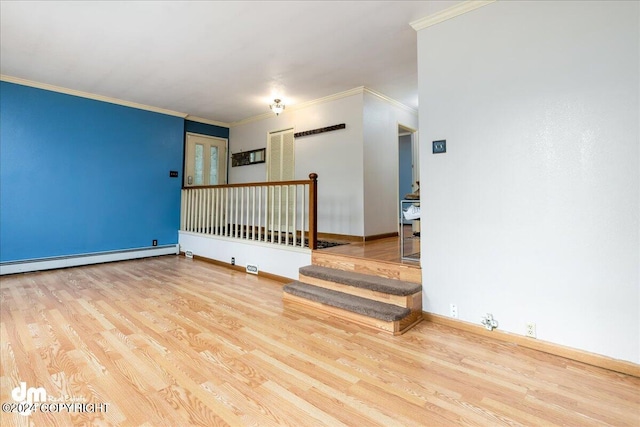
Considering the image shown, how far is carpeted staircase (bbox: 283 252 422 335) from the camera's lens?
8.59 feet

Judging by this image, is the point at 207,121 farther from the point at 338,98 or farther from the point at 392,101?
the point at 392,101

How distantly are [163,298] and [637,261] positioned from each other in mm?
4171

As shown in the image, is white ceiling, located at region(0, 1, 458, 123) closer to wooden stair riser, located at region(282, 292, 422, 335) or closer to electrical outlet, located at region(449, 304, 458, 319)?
electrical outlet, located at region(449, 304, 458, 319)

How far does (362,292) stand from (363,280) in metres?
0.12

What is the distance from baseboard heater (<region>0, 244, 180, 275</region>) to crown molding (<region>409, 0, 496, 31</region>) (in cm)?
573

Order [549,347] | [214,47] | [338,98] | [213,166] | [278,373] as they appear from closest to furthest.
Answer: [278,373]
[549,347]
[214,47]
[338,98]
[213,166]

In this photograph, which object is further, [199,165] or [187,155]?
[199,165]

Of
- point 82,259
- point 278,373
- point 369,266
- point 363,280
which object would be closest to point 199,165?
point 82,259

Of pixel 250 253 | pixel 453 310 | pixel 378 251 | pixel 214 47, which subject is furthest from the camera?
pixel 250 253

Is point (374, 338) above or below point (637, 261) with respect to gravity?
below

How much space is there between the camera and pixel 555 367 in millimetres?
2004

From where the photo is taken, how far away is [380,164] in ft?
16.7

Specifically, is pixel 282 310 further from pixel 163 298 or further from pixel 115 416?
pixel 115 416

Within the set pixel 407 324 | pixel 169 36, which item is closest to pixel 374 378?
pixel 407 324
